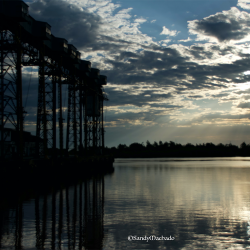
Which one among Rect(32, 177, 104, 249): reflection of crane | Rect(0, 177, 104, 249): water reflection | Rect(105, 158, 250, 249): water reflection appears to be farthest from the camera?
Rect(105, 158, 250, 249): water reflection

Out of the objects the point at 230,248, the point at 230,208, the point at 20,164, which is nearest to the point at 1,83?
the point at 20,164

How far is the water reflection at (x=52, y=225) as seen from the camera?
35.7 feet

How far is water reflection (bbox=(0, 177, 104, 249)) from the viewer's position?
10875mm

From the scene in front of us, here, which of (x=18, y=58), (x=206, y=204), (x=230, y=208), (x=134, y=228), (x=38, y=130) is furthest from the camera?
(x=38, y=130)

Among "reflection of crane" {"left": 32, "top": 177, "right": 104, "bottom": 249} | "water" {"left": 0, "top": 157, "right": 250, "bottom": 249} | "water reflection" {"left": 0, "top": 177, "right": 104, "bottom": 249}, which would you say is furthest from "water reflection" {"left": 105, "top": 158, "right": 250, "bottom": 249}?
"water reflection" {"left": 0, "top": 177, "right": 104, "bottom": 249}

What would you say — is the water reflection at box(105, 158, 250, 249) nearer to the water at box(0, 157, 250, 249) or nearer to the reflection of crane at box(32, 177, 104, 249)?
the water at box(0, 157, 250, 249)

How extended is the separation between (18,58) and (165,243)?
2435cm

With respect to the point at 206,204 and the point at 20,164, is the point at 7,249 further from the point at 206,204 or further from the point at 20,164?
the point at 20,164

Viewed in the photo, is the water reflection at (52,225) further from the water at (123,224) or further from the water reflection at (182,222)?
the water reflection at (182,222)

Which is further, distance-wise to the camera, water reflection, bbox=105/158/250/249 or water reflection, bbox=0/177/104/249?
water reflection, bbox=105/158/250/249

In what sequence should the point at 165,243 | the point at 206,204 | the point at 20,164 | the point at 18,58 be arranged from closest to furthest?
the point at 165,243 → the point at 206,204 → the point at 20,164 → the point at 18,58

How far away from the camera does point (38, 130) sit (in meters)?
43.9

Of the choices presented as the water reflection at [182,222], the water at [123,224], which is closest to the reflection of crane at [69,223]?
the water at [123,224]

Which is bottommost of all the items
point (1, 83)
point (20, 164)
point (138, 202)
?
point (138, 202)
